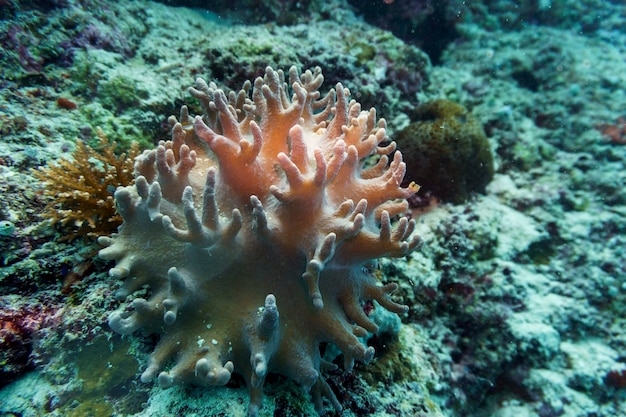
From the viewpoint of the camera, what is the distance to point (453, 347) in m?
3.93

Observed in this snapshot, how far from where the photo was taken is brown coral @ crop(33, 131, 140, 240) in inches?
94.4

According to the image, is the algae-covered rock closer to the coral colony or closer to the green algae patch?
the coral colony

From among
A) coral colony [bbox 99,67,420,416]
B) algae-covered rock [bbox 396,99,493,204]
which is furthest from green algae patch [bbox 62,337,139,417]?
algae-covered rock [bbox 396,99,493,204]

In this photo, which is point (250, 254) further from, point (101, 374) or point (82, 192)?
point (82, 192)

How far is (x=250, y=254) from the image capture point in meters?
2.15

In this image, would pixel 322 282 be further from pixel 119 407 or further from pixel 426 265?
pixel 426 265

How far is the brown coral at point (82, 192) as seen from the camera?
240 centimetres

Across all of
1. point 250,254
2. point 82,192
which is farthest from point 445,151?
point 82,192

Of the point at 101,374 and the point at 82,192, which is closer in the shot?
the point at 101,374

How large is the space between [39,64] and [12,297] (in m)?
2.68

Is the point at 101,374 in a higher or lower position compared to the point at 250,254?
lower

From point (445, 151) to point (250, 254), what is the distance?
3467 mm

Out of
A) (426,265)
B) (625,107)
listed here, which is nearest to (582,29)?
(625,107)

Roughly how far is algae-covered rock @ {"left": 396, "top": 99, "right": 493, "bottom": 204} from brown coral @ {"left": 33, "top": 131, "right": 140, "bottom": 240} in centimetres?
356
